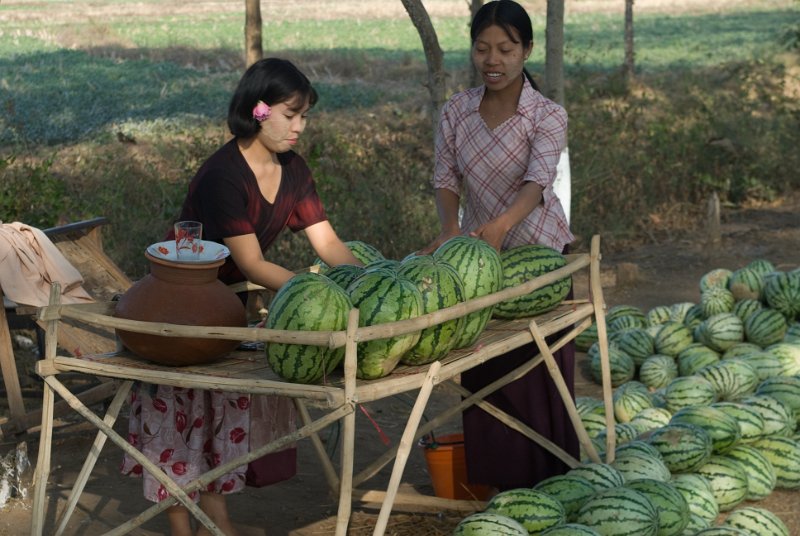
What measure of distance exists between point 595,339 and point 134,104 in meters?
11.9

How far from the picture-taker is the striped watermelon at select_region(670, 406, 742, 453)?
5273 mm

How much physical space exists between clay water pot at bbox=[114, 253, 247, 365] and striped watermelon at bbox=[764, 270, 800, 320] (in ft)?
15.4

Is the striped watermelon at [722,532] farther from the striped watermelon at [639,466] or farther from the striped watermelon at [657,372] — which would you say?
the striped watermelon at [657,372]

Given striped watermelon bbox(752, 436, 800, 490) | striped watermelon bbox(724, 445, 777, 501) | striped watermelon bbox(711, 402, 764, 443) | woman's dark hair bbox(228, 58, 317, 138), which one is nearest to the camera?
woman's dark hair bbox(228, 58, 317, 138)

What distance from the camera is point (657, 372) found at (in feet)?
23.1

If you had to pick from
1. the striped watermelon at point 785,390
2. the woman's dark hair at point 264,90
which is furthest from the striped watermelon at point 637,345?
the woman's dark hair at point 264,90

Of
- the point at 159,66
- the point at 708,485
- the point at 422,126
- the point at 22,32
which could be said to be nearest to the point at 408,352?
the point at 708,485

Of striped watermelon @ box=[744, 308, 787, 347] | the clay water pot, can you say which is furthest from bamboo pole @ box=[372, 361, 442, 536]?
striped watermelon @ box=[744, 308, 787, 347]

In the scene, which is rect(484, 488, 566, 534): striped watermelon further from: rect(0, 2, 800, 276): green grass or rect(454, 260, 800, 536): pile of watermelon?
rect(0, 2, 800, 276): green grass

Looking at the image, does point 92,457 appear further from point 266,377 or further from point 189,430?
point 266,377

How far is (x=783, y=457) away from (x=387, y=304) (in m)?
2.94

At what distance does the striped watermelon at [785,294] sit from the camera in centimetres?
723

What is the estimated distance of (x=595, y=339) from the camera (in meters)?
7.86

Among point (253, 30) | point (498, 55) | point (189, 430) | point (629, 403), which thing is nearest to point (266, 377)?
point (189, 430)
